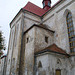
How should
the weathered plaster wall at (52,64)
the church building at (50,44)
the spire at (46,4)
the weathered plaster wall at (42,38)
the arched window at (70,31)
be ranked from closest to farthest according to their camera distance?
the weathered plaster wall at (52,64), the church building at (50,44), the arched window at (70,31), the weathered plaster wall at (42,38), the spire at (46,4)

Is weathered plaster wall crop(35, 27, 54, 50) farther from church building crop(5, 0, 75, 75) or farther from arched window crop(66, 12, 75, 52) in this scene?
arched window crop(66, 12, 75, 52)

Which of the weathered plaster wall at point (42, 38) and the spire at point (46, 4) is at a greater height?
the spire at point (46, 4)

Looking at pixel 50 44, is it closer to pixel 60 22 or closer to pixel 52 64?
pixel 60 22

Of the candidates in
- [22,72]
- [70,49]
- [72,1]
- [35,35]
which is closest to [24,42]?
[35,35]

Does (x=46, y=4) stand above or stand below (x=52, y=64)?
above

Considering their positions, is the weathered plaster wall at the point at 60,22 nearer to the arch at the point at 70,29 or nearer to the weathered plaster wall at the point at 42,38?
the arch at the point at 70,29

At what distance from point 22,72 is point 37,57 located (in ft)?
12.9

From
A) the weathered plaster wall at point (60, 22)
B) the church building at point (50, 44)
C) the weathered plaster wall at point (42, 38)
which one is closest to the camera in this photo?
A: the church building at point (50, 44)

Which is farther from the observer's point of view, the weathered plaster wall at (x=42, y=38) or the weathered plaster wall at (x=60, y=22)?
the weathered plaster wall at (x=42, y=38)

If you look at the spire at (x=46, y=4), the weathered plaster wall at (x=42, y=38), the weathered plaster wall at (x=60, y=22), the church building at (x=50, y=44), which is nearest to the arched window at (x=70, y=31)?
the church building at (x=50, y=44)

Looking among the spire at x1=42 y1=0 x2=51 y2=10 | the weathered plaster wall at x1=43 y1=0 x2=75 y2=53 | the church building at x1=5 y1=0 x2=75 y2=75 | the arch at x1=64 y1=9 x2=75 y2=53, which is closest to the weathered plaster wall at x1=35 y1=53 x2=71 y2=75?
the church building at x1=5 y1=0 x2=75 y2=75

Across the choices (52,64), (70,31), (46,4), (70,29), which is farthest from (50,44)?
(46,4)

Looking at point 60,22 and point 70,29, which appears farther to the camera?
point 60,22

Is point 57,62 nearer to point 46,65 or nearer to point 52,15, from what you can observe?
point 46,65
